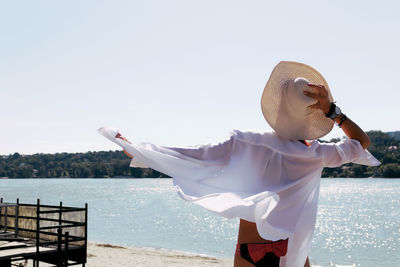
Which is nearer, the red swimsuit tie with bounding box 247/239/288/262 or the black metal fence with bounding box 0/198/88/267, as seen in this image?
the red swimsuit tie with bounding box 247/239/288/262

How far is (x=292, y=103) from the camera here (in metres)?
2.30

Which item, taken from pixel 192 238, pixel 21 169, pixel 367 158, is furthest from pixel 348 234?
pixel 21 169

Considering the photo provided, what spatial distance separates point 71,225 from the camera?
289 inches

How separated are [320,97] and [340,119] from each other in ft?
0.58

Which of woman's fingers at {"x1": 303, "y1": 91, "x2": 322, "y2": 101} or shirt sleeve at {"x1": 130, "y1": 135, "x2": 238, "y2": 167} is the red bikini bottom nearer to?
shirt sleeve at {"x1": 130, "y1": 135, "x2": 238, "y2": 167}

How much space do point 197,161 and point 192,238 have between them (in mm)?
35111

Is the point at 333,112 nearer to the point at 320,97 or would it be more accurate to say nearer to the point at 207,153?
the point at 320,97

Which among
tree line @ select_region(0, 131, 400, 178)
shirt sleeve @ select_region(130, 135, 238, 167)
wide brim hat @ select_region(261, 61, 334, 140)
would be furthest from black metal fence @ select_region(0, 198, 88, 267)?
tree line @ select_region(0, 131, 400, 178)

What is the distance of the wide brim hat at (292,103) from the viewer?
90.0 inches

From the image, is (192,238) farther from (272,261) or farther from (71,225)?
(272,261)

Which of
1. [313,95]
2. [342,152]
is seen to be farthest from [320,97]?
[342,152]

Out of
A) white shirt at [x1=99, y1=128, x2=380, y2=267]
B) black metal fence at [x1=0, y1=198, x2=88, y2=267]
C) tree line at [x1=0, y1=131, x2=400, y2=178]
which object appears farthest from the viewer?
tree line at [x1=0, y1=131, x2=400, y2=178]

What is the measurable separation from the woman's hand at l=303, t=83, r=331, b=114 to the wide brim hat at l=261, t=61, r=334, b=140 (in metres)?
0.02

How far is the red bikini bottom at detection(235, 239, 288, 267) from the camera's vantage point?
7.30 ft
